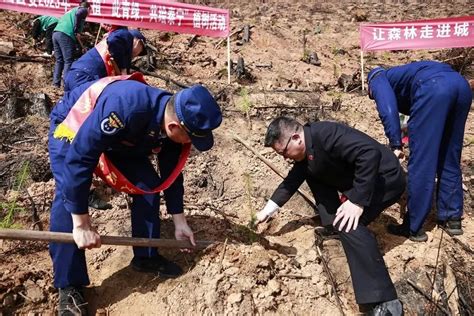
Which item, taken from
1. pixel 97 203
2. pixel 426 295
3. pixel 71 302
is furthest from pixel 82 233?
pixel 426 295

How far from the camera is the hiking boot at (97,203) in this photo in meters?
3.15

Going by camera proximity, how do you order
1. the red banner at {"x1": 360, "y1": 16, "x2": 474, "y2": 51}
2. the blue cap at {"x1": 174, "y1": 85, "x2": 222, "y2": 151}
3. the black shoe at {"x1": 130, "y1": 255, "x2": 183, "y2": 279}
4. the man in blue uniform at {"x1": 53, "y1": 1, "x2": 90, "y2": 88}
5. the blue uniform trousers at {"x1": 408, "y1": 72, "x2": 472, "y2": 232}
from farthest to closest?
the red banner at {"x1": 360, "y1": 16, "x2": 474, "y2": 51} → the man in blue uniform at {"x1": 53, "y1": 1, "x2": 90, "y2": 88} → the blue uniform trousers at {"x1": 408, "y1": 72, "x2": 472, "y2": 232} → the black shoe at {"x1": 130, "y1": 255, "x2": 183, "y2": 279} → the blue cap at {"x1": 174, "y1": 85, "x2": 222, "y2": 151}

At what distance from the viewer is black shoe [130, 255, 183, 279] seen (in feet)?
7.99

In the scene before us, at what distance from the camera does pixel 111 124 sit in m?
1.83

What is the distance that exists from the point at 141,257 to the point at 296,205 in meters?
1.45

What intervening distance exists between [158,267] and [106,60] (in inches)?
68.2

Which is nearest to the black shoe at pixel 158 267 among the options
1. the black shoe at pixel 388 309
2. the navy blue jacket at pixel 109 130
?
the navy blue jacket at pixel 109 130

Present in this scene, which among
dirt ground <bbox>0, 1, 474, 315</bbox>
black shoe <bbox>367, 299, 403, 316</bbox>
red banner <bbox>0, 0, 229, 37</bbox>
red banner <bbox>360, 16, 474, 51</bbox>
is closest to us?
black shoe <bbox>367, 299, 403, 316</bbox>

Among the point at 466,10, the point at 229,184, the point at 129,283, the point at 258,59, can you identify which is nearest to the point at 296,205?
the point at 229,184

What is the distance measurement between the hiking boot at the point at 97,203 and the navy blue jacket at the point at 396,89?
226cm

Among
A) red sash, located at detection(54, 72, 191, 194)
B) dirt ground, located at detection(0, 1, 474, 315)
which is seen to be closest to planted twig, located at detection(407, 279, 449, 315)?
dirt ground, located at detection(0, 1, 474, 315)

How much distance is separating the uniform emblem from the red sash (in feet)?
0.76

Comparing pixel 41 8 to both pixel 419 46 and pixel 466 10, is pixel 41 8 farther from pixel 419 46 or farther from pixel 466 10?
pixel 466 10

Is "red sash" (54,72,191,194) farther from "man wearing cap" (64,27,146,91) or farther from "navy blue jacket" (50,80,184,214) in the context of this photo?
"man wearing cap" (64,27,146,91)
